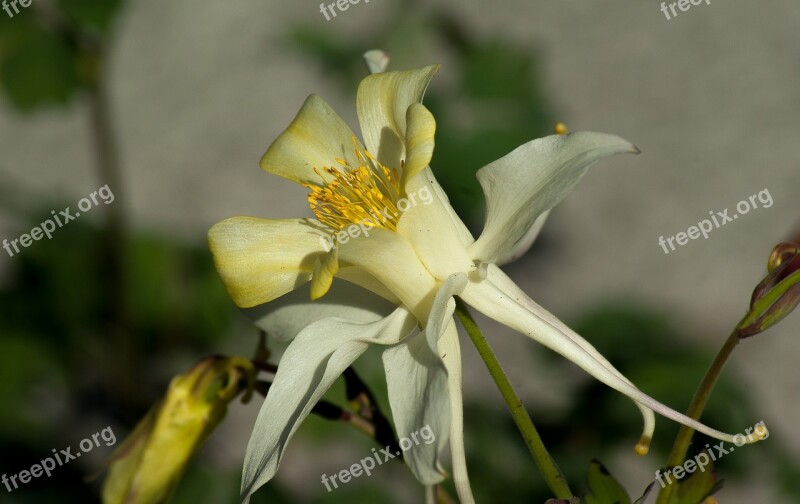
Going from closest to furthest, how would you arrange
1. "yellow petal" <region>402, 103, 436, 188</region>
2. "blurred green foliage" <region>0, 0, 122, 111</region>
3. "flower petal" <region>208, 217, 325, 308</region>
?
"yellow petal" <region>402, 103, 436, 188</region>
"flower petal" <region>208, 217, 325, 308</region>
"blurred green foliage" <region>0, 0, 122, 111</region>

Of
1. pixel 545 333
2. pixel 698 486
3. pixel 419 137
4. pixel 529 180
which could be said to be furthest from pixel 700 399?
pixel 419 137

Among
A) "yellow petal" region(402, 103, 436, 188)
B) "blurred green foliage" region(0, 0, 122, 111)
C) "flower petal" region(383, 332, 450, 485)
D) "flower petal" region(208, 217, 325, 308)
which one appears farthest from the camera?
"blurred green foliage" region(0, 0, 122, 111)

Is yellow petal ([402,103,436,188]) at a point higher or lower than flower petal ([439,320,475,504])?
higher

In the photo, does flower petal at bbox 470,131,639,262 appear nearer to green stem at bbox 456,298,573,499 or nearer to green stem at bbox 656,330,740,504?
green stem at bbox 456,298,573,499

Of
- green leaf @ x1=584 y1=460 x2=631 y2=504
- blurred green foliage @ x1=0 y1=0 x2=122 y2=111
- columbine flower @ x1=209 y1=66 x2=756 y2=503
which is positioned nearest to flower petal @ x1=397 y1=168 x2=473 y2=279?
columbine flower @ x1=209 y1=66 x2=756 y2=503

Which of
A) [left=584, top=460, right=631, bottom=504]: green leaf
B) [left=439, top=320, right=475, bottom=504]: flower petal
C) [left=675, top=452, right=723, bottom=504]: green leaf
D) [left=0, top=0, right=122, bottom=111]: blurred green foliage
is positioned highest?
[left=0, top=0, right=122, bottom=111]: blurred green foliage

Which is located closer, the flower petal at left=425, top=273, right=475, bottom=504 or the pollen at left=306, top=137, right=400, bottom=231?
the flower petal at left=425, top=273, right=475, bottom=504
